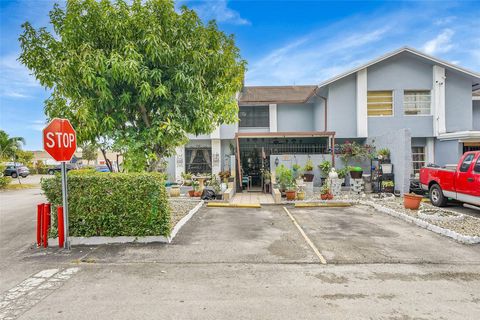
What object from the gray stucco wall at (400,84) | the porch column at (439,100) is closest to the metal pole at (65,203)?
the gray stucco wall at (400,84)

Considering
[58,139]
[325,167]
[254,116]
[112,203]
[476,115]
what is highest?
[254,116]

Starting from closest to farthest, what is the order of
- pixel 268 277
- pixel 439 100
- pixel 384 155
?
pixel 268 277, pixel 384 155, pixel 439 100

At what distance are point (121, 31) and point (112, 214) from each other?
14.6ft

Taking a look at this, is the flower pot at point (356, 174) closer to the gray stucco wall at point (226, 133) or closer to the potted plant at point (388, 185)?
the potted plant at point (388, 185)

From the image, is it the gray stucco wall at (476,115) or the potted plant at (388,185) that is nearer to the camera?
the potted plant at (388,185)

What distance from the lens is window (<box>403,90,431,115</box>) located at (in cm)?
1608

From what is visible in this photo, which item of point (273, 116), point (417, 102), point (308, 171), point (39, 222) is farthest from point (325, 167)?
point (39, 222)

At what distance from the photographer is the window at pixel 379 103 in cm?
1605

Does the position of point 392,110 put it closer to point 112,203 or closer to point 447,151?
point 447,151

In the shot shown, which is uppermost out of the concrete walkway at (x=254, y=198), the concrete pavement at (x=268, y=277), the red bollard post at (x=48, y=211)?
the red bollard post at (x=48, y=211)

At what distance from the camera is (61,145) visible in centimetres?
580

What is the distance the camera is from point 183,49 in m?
6.93

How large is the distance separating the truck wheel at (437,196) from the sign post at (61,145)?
39.7 ft

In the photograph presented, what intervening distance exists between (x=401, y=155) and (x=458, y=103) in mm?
7478
